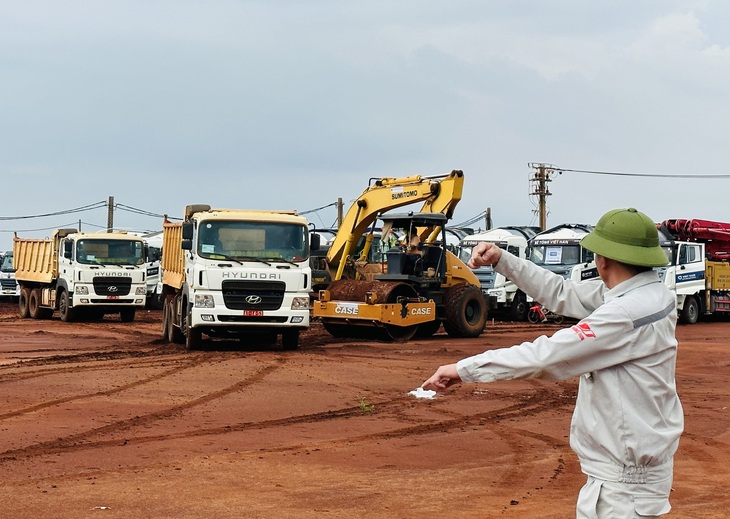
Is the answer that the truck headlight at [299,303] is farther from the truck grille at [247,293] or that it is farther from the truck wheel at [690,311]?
the truck wheel at [690,311]

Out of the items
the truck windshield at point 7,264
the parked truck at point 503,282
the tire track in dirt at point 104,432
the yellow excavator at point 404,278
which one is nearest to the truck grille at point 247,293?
the yellow excavator at point 404,278

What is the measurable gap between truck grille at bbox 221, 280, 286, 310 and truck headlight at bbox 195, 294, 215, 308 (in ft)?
0.82

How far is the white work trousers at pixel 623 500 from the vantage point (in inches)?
162

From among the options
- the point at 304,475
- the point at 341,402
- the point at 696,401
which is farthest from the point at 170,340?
the point at 304,475

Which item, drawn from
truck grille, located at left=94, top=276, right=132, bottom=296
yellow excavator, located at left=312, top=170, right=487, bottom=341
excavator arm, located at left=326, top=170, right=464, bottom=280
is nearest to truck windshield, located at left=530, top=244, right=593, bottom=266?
yellow excavator, located at left=312, top=170, right=487, bottom=341

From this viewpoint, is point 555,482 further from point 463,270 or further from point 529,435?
point 463,270

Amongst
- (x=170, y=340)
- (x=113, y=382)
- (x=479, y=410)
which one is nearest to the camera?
(x=479, y=410)

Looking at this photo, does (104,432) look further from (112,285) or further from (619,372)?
(112,285)

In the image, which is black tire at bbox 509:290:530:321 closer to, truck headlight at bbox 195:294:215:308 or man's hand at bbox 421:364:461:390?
truck headlight at bbox 195:294:215:308

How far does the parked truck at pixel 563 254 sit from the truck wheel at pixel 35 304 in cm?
1554

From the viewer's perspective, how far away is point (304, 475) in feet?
29.9

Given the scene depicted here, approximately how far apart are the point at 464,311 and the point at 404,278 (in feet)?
6.82

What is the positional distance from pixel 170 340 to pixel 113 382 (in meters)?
8.39

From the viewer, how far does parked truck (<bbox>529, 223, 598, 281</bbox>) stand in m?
32.0
